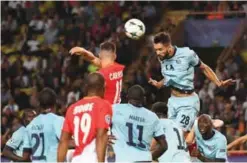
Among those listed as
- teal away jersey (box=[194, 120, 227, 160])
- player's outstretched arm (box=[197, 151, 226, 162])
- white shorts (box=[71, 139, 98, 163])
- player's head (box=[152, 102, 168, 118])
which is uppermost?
player's head (box=[152, 102, 168, 118])

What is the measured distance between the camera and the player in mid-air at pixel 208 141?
43.2ft

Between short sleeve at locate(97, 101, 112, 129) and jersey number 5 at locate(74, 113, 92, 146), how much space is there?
4.1 inches

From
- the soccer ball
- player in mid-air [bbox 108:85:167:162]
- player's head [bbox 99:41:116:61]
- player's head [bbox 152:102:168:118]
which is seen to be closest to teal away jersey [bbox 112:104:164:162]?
player in mid-air [bbox 108:85:167:162]

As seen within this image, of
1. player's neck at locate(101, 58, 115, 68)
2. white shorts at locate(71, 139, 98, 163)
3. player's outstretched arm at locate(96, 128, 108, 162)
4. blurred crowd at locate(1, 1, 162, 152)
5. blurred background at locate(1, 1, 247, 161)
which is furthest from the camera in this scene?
blurred crowd at locate(1, 1, 162, 152)

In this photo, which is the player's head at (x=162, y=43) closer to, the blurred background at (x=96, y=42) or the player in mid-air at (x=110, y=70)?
the player in mid-air at (x=110, y=70)

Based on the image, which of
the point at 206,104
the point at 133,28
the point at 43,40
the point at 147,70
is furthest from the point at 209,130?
the point at 43,40

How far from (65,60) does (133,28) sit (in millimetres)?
9843

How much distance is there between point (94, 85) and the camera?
982cm

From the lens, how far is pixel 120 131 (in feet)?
36.9

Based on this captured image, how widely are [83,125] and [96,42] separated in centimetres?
1485

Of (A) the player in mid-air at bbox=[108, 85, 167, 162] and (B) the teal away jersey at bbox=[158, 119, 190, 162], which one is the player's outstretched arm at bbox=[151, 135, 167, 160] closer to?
(A) the player in mid-air at bbox=[108, 85, 167, 162]

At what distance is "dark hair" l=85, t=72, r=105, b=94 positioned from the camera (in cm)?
980

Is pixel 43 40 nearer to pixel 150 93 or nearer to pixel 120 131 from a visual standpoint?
pixel 150 93

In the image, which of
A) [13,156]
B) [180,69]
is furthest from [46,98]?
[180,69]
